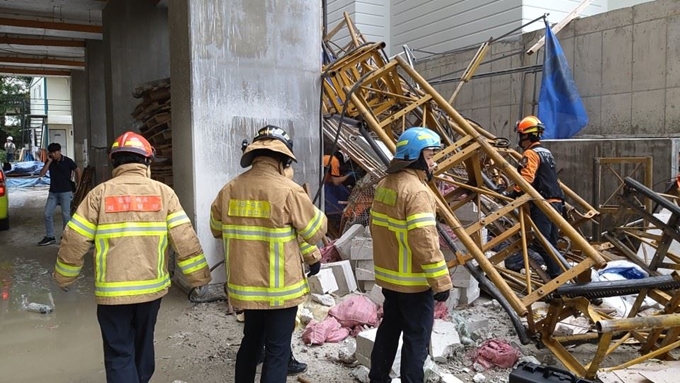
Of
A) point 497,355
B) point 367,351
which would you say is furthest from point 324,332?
point 497,355

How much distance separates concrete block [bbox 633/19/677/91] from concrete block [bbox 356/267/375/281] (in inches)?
210

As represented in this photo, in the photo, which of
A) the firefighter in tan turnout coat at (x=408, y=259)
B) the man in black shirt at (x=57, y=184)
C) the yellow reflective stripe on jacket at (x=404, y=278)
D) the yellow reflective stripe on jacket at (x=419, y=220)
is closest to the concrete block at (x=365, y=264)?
the firefighter in tan turnout coat at (x=408, y=259)

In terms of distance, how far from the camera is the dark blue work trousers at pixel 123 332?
9.54ft

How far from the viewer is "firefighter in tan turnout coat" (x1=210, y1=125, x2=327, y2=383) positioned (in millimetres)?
2996

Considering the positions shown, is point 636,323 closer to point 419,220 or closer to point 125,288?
point 419,220

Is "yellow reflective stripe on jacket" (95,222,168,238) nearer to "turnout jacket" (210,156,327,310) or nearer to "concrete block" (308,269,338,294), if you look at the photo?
"turnout jacket" (210,156,327,310)

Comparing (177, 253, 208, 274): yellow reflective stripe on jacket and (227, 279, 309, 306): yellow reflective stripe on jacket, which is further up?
(177, 253, 208, 274): yellow reflective stripe on jacket

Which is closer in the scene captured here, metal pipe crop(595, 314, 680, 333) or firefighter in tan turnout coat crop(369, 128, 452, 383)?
metal pipe crop(595, 314, 680, 333)

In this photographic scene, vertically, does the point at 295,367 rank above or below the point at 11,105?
below

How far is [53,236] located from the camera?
8.38m

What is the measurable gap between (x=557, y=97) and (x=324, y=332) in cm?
583

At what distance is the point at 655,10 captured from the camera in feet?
24.4

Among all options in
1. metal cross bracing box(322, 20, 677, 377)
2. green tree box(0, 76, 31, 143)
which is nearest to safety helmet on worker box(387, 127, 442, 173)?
metal cross bracing box(322, 20, 677, 377)

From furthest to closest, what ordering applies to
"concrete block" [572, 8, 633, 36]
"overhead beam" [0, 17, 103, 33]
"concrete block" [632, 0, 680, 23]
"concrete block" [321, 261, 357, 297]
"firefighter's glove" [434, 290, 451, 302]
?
"overhead beam" [0, 17, 103, 33] < "concrete block" [572, 8, 633, 36] < "concrete block" [632, 0, 680, 23] < "concrete block" [321, 261, 357, 297] < "firefighter's glove" [434, 290, 451, 302]
